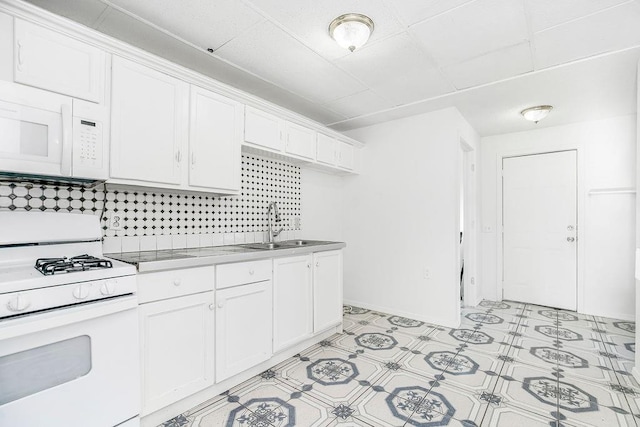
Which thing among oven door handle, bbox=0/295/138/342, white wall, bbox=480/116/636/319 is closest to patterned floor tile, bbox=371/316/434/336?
white wall, bbox=480/116/636/319

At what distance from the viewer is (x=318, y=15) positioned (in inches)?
74.2

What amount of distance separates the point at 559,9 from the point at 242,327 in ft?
9.39

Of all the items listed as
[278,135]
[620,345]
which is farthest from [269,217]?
[620,345]

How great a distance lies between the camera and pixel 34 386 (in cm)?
124

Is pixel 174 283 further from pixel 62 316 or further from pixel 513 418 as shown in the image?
pixel 513 418

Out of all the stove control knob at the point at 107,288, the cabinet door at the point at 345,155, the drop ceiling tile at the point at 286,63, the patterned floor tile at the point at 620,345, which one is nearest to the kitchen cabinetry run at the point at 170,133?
the drop ceiling tile at the point at 286,63

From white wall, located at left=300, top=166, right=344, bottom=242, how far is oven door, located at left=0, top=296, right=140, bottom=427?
236cm

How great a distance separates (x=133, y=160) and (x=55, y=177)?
0.39m

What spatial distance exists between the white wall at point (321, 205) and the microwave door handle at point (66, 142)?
2.33 m

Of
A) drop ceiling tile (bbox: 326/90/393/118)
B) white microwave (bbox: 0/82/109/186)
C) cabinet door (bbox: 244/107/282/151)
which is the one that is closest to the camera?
white microwave (bbox: 0/82/109/186)

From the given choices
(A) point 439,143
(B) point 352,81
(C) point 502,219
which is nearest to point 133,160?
(B) point 352,81

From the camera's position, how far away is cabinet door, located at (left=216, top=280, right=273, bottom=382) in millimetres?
1989

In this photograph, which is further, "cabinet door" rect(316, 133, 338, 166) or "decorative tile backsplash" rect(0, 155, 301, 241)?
"cabinet door" rect(316, 133, 338, 166)

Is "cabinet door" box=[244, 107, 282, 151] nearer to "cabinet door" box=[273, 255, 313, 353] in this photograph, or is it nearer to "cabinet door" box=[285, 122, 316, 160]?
"cabinet door" box=[285, 122, 316, 160]
